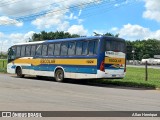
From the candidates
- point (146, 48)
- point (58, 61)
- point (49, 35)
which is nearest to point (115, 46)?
point (58, 61)

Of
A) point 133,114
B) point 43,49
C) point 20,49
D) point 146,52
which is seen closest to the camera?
point 133,114

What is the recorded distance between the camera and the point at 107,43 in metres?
22.5

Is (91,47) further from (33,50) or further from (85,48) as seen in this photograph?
(33,50)

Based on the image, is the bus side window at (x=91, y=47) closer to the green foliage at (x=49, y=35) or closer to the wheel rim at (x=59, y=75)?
the wheel rim at (x=59, y=75)

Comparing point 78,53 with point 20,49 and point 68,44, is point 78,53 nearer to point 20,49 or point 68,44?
point 68,44

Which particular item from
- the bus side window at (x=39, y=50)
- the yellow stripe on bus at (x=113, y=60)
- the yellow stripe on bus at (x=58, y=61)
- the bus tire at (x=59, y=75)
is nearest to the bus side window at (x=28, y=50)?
the yellow stripe on bus at (x=58, y=61)

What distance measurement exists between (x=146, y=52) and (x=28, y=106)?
436ft

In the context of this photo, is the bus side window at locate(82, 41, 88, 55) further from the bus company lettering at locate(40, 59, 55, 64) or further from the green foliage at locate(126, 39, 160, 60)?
the green foliage at locate(126, 39, 160, 60)

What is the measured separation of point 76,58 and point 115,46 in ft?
9.11

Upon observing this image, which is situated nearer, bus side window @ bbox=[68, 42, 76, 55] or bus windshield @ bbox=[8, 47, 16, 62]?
bus side window @ bbox=[68, 42, 76, 55]

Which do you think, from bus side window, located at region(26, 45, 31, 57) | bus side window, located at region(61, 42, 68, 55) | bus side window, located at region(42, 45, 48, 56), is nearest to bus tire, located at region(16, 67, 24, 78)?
bus side window, located at region(26, 45, 31, 57)

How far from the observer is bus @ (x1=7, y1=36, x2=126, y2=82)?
22.4m

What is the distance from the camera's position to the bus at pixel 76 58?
883 inches

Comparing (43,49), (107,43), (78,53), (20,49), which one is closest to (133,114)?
(107,43)
